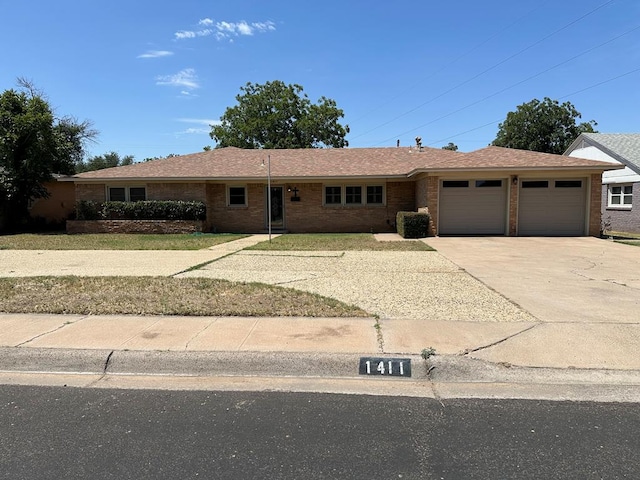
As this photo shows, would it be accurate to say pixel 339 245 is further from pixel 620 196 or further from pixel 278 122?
pixel 278 122

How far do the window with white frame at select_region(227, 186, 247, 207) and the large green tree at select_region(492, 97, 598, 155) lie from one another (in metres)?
41.1

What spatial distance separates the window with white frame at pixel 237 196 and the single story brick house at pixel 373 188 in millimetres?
49

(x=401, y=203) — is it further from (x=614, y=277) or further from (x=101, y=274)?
(x=101, y=274)

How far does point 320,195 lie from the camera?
2239cm

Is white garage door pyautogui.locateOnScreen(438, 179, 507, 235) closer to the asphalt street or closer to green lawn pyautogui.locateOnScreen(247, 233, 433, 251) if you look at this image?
green lawn pyautogui.locateOnScreen(247, 233, 433, 251)

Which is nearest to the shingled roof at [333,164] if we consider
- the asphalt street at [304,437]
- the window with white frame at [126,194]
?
the window with white frame at [126,194]

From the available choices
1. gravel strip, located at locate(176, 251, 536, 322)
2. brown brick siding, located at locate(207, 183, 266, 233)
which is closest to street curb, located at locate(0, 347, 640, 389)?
gravel strip, located at locate(176, 251, 536, 322)

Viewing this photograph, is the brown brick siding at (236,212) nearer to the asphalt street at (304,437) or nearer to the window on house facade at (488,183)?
the window on house facade at (488,183)

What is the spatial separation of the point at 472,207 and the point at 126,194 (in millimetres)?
16002

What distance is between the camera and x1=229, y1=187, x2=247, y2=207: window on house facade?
2275 centimetres

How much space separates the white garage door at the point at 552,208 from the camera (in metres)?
18.8

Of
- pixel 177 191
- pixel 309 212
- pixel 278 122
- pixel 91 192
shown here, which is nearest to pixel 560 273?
pixel 309 212

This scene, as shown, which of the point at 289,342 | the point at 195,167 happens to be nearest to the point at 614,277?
the point at 289,342

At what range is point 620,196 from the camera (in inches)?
969
